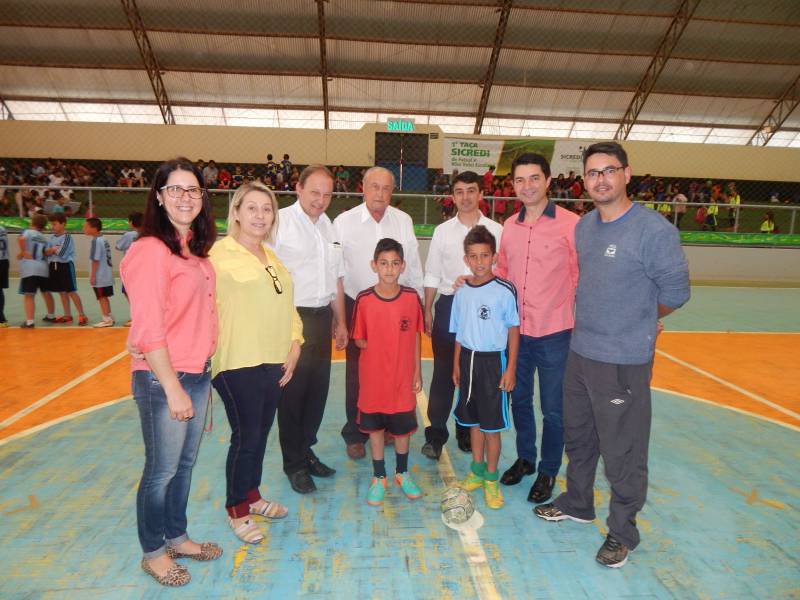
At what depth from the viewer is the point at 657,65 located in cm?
2055

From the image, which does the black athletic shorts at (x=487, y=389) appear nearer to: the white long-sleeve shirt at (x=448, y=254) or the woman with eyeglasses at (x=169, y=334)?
the white long-sleeve shirt at (x=448, y=254)

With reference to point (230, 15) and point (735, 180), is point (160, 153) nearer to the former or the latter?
point (230, 15)

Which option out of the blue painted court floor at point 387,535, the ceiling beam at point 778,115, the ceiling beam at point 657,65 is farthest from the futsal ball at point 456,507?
the ceiling beam at point 778,115

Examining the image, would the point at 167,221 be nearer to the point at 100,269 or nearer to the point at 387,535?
the point at 387,535

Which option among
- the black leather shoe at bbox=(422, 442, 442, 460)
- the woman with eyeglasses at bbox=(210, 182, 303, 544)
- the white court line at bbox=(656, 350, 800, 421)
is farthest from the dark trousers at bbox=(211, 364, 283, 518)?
the white court line at bbox=(656, 350, 800, 421)

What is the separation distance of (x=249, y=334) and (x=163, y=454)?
0.72 metres

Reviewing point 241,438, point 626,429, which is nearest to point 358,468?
point 241,438

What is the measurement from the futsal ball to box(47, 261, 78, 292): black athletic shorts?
777cm

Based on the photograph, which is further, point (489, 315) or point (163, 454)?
point (489, 315)

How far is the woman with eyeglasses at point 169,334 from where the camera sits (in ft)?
7.55

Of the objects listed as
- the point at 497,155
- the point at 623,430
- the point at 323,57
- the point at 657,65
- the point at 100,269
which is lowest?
the point at 623,430

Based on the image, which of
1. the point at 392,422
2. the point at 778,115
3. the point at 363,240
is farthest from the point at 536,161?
the point at 778,115

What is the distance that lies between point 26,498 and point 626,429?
382 centimetres

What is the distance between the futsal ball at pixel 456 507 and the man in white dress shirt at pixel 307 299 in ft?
3.13
